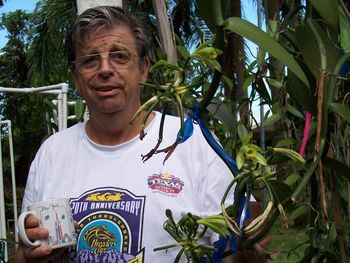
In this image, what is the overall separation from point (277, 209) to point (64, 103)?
4.52 ft

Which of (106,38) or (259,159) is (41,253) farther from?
(259,159)

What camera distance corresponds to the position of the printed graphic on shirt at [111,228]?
0.85m

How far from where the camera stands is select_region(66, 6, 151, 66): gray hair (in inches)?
34.9

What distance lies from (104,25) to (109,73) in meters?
0.08

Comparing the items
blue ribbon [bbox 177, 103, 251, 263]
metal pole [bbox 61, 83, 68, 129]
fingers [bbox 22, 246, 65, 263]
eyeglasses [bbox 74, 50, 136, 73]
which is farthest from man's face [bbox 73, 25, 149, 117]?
metal pole [bbox 61, 83, 68, 129]

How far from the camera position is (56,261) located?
894 mm

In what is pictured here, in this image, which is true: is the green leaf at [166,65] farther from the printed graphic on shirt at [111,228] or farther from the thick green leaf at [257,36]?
the printed graphic on shirt at [111,228]

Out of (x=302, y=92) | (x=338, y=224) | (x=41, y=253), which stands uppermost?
(x=302, y=92)

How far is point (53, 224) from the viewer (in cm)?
80

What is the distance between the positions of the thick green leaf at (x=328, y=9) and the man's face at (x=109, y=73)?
0.48 metres

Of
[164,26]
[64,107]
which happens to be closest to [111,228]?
[164,26]

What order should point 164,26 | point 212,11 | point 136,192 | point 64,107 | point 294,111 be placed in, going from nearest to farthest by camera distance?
point 212,11, point 294,111, point 136,192, point 164,26, point 64,107

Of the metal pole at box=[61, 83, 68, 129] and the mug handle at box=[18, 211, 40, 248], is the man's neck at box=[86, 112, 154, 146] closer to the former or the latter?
the mug handle at box=[18, 211, 40, 248]

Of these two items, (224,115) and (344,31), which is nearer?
(344,31)
